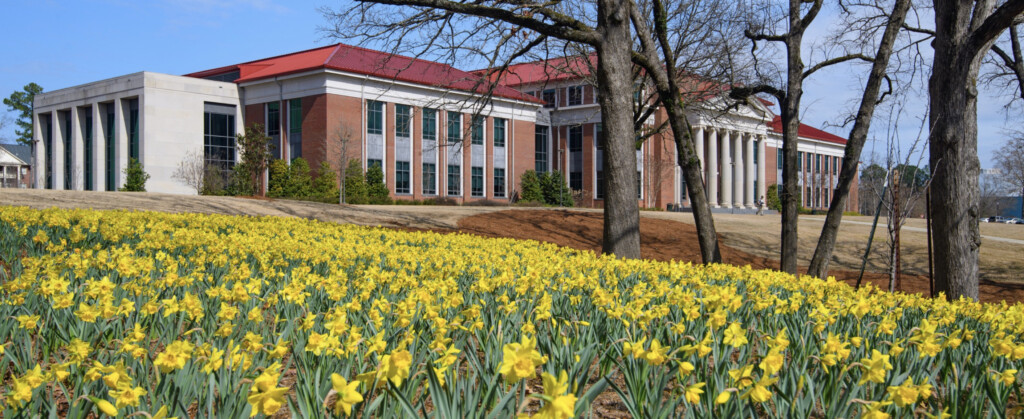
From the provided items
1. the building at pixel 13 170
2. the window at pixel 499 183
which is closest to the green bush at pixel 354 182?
the window at pixel 499 183

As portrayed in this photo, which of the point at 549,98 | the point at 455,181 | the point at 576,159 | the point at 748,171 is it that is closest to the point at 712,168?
the point at 748,171

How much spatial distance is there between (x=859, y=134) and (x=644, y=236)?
9.78 m

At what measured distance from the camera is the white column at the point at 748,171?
60775mm

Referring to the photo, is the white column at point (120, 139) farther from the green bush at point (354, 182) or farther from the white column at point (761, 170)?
the white column at point (761, 170)

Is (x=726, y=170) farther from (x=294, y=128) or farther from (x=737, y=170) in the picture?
(x=294, y=128)

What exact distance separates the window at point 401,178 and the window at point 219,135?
1003 centimetres

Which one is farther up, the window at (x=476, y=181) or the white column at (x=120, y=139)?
the white column at (x=120, y=139)

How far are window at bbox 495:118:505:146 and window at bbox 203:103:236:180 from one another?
17.0m

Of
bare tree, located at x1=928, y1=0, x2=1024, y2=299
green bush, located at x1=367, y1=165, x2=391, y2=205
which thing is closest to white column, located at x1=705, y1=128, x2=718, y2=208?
green bush, located at x1=367, y1=165, x2=391, y2=205

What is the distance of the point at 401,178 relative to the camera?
42.9m

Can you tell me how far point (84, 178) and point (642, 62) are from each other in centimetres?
4626

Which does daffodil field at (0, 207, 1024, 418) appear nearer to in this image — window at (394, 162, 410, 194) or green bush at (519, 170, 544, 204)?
window at (394, 162, 410, 194)

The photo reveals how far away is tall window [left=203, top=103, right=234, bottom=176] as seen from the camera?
42562mm

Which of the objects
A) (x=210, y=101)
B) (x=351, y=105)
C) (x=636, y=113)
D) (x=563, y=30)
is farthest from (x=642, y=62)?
(x=210, y=101)
